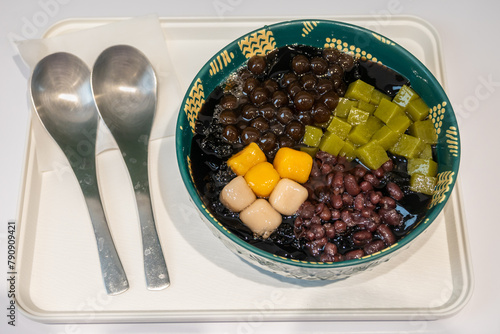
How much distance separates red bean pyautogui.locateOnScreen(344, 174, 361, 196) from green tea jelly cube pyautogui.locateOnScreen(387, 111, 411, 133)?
0.24 meters

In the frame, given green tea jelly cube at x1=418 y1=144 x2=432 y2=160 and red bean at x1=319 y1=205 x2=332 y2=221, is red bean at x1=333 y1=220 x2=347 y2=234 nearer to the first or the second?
red bean at x1=319 y1=205 x2=332 y2=221

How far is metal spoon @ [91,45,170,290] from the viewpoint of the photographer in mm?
1602

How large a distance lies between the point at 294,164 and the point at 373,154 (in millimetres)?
267

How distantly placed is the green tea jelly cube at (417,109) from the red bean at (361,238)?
0.46 metres

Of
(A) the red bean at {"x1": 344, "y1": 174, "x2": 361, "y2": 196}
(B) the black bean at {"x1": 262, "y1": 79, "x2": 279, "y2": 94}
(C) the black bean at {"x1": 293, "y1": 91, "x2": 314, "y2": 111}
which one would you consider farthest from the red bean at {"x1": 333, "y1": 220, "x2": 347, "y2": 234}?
(B) the black bean at {"x1": 262, "y1": 79, "x2": 279, "y2": 94}

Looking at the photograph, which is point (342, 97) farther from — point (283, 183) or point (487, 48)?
point (487, 48)

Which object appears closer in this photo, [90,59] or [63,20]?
[90,59]

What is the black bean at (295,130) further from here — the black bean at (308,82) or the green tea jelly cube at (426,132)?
the green tea jelly cube at (426,132)

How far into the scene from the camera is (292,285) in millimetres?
1485

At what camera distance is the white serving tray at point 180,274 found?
1448 mm

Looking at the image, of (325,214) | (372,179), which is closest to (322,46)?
(372,179)

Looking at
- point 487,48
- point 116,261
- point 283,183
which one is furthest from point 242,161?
point 487,48

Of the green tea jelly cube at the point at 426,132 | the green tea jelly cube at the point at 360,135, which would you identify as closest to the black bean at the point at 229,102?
the green tea jelly cube at the point at 360,135

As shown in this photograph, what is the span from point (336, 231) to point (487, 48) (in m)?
1.26
